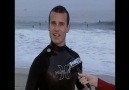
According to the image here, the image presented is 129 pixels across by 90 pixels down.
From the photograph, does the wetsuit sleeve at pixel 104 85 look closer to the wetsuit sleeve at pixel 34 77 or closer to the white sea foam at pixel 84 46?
the white sea foam at pixel 84 46

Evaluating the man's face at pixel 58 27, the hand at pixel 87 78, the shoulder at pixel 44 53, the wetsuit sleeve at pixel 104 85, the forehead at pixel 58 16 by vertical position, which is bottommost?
the wetsuit sleeve at pixel 104 85

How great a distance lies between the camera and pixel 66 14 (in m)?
3.23

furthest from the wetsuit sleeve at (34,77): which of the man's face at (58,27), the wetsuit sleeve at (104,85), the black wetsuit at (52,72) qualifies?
the wetsuit sleeve at (104,85)

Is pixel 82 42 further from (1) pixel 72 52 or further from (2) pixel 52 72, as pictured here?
(2) pixel 52 72

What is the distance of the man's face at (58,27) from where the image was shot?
323cm

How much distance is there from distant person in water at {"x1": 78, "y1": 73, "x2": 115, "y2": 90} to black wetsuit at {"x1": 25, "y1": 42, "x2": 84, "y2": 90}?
1.2 inches

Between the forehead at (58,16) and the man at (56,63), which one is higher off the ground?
the forehead at (58,16)

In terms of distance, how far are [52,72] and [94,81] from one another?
0.81 feet

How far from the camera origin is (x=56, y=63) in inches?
127

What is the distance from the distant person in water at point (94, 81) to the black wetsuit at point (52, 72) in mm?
31
